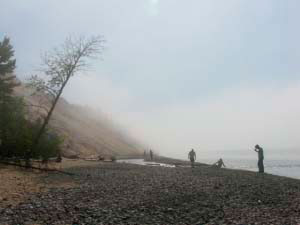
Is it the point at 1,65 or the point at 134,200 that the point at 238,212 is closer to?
the point at 134,200

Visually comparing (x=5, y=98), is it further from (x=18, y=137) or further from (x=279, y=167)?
(x=279, y=167)

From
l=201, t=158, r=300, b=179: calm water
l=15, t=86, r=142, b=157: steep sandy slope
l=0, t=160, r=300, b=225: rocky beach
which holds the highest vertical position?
l=15, t=86, r=142, b=157: steep sandy slope

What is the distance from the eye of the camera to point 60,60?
126 ft

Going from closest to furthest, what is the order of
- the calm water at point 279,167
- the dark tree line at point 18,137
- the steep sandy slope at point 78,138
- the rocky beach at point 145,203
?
the rocky beach at point 145,203 → the dark tree line at point 18,137 → the calm water at point 279,167 → the steep sandy slope at point 78,138

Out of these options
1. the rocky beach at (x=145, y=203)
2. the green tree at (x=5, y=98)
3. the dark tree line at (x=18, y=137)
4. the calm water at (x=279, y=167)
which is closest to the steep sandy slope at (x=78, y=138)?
the green tree at (x=5, y=98)

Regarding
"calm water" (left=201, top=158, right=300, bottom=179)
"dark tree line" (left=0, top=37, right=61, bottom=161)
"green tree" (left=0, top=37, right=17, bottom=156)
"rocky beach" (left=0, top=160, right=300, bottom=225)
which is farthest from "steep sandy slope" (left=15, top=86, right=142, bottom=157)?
"rocky beach" (left=0, top=160, right=300, bottom=225)

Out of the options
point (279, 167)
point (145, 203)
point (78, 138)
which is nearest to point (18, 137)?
point (145, 203)

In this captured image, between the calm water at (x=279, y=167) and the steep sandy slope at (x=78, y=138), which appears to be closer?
the calm water at (x=279, y=167)

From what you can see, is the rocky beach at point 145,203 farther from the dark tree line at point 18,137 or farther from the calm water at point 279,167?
the calm water at point 279,167

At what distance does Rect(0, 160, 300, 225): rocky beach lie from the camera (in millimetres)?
15562

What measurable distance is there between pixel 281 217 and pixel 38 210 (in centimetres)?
1029

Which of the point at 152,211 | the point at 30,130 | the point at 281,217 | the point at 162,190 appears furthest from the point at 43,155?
the point at 281,217

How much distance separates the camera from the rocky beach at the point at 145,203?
15562 mm

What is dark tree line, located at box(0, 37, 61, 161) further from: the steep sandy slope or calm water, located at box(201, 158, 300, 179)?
calm water, located at box(201, 158, 300, 179)
